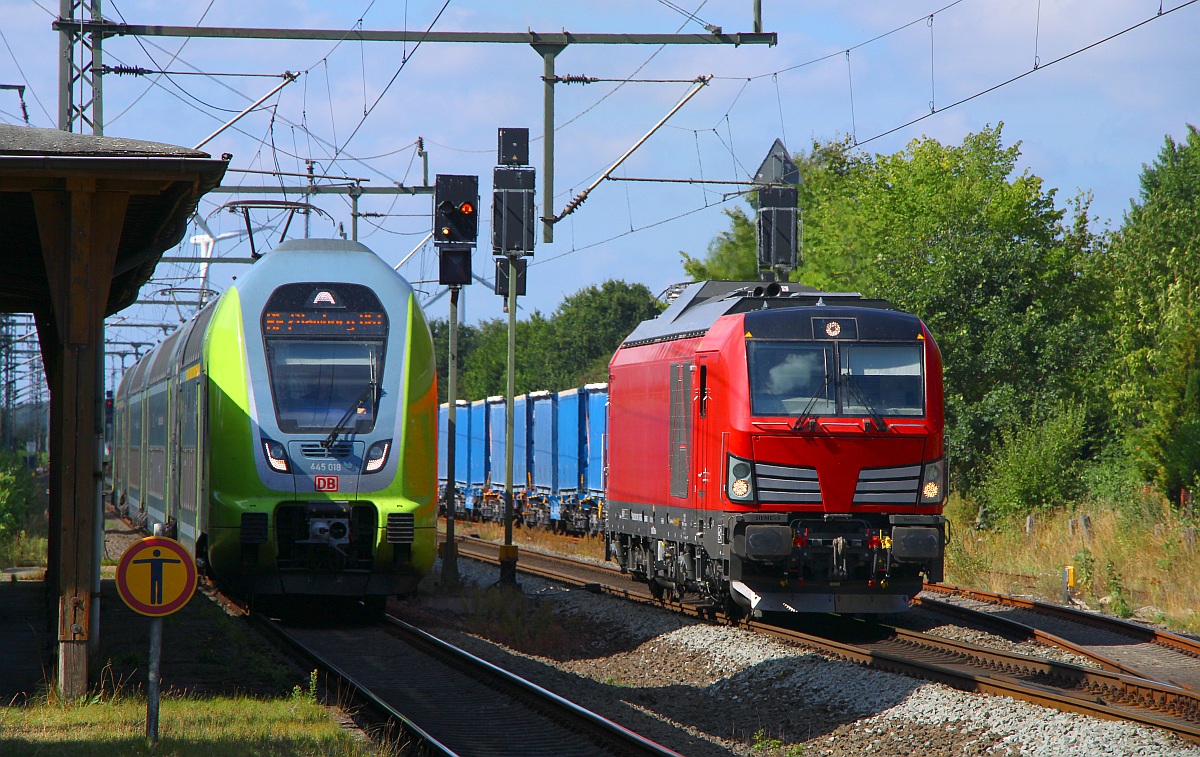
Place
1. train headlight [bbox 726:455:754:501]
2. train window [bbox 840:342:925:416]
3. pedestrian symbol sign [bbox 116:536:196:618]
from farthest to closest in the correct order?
train window [bbox 840:342:925:416], train headlight [bbox 726:455:754:501], pedestrian symbol sign [bbox 116:536:196:618]

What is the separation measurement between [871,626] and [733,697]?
3709 mm

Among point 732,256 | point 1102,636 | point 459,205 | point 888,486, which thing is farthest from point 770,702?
point 732,256

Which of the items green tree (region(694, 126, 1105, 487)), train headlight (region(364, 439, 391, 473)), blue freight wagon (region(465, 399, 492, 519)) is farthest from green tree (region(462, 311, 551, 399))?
train headlight (region(364, 439, 391, 473))

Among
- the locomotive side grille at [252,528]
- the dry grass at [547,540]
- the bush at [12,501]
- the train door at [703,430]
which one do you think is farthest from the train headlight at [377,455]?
the bush at [12,501]

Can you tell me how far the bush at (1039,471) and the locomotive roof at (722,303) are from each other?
31.2 ft

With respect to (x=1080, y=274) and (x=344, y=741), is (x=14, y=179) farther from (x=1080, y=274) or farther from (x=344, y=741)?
(x=1080, y=274)

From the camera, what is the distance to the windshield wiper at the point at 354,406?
1378cm

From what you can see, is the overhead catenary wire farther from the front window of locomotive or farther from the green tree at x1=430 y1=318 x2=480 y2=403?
the green tree at x1=430 y1=318 x2=480 y2=403

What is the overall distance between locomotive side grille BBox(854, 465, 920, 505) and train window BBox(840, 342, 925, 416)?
0.60 metres

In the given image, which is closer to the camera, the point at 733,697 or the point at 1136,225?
the point at 733,697

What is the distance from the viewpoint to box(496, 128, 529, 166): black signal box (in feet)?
57.3

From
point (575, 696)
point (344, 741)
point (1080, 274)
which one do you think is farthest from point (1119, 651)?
point (1080, 274)

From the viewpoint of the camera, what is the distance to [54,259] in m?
9.68

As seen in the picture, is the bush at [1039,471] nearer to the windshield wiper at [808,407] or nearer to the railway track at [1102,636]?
the railway track at [1102,636]
